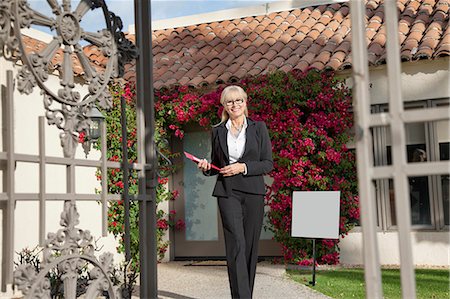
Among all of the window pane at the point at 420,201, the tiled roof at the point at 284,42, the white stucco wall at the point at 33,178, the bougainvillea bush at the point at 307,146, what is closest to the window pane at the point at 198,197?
the tiled roof at the point at 284,42

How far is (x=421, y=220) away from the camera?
9.18 metres

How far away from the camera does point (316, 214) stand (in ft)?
23.0

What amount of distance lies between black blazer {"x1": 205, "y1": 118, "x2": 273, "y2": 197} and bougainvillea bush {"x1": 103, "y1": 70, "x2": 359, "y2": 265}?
444 centimetres

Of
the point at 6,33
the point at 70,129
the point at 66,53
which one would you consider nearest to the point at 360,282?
the point at 70,129

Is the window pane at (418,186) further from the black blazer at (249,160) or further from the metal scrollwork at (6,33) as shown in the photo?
the metal scrollwork at (6,33)

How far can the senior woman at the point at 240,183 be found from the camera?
4.50 m

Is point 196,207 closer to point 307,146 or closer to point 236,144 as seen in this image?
point 307,146

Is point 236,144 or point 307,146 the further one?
point 307,146

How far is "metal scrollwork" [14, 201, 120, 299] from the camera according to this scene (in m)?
3.49

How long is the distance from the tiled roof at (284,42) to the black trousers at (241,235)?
543 centimetres

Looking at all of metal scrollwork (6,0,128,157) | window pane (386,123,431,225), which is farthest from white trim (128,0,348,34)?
metal scrollwork (6,0,128,157)

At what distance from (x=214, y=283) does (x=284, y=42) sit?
5.33 metres

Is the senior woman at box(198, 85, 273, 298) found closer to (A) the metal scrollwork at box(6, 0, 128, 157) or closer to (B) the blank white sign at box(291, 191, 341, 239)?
(A) the metal scrollwork at box(6, 0, 128, 157)

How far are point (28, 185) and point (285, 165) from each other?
4.04 metres
